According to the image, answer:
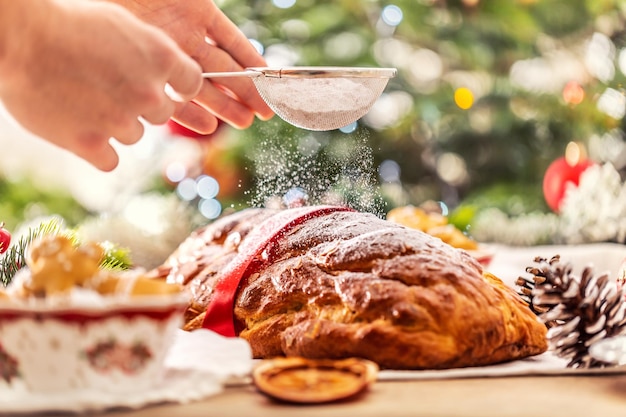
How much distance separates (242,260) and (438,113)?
2.06m

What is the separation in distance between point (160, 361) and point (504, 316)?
19.2 inches

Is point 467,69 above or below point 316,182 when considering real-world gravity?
above

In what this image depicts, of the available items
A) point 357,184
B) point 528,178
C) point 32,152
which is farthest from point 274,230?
point 32,152

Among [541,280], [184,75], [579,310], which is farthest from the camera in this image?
[541,280]

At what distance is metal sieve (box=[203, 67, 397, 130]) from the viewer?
1.27 meters

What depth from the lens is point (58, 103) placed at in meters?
0.93

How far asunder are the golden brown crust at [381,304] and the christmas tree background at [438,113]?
1628mm

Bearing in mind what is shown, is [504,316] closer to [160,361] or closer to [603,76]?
[160,361]

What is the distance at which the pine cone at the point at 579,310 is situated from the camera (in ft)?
3.54

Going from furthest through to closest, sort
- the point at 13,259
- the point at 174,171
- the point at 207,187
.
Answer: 1. the point at 174,171
2. the point at 207,187
3. the point at 13,259

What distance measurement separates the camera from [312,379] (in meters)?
0.89

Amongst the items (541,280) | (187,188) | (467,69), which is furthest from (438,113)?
(541,280)

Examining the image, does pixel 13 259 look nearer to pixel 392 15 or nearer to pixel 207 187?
pixel 207 187

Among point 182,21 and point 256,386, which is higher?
point 182,21
